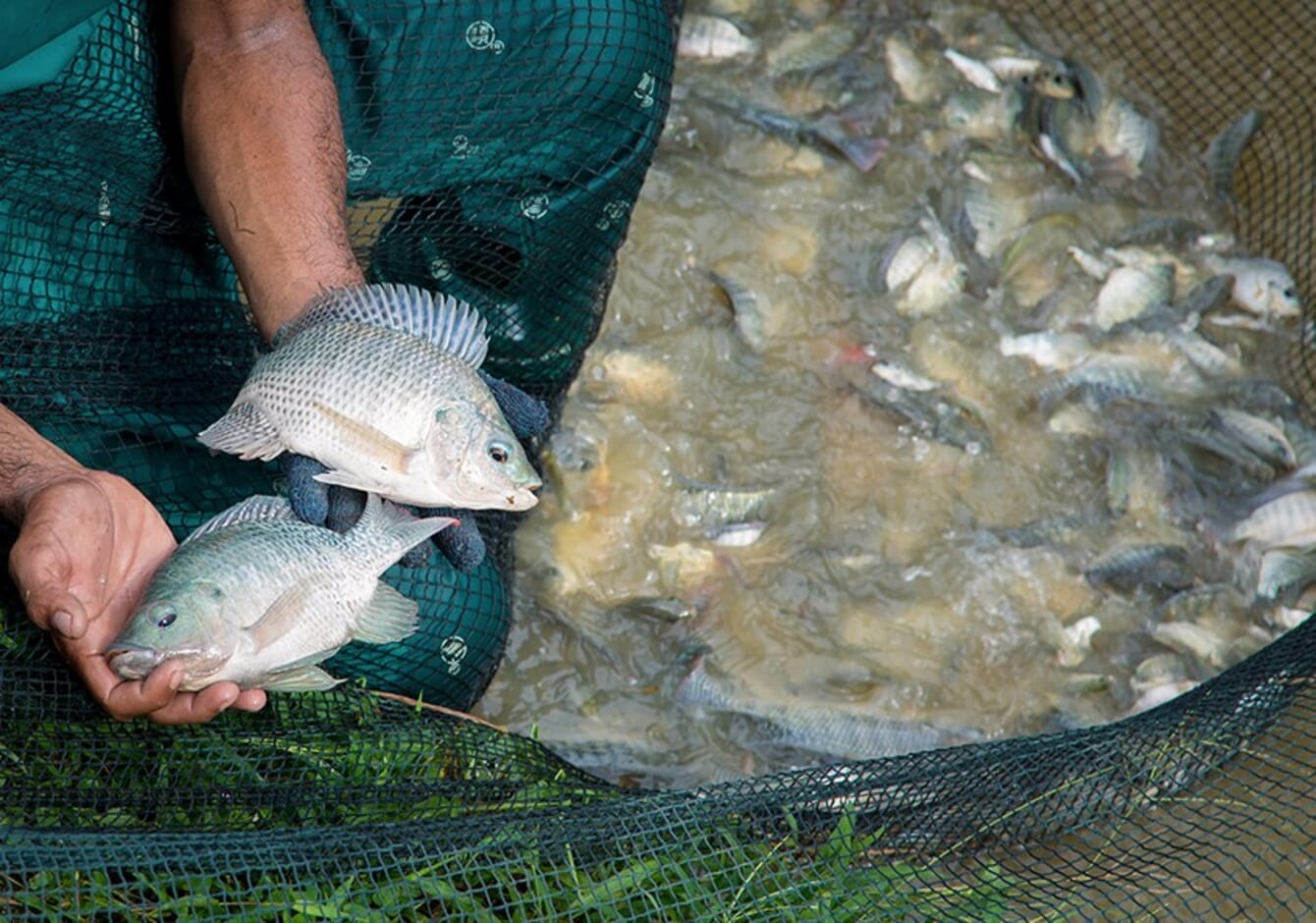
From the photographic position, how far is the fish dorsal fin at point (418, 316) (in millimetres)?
2227

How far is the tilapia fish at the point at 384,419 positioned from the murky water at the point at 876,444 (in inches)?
58.9

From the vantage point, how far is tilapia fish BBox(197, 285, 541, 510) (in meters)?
2.04

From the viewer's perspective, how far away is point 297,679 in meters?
2.17

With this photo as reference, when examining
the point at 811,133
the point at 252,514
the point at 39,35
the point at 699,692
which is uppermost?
the point at 39,35

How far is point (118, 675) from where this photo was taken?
208cm

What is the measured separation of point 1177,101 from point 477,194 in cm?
290

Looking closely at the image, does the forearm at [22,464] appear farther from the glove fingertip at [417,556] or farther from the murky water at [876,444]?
the murky water at [876,444]

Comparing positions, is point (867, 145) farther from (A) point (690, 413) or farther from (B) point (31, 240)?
(B) point (31, 240)

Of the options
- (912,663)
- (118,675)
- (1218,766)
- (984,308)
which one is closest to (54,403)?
(118,675)

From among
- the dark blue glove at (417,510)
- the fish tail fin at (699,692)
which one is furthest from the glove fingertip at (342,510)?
the fish tail fin at (699,692)

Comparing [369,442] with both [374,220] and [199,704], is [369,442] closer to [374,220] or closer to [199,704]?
[199,704]

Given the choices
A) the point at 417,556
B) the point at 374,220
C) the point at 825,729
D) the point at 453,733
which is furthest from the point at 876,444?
the point at 417,556

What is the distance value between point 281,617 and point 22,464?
62cm

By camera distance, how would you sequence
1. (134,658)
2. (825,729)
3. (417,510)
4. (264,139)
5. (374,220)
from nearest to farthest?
(134,658) < (417,510) < (264,139) < (374,220) < (825,729)
